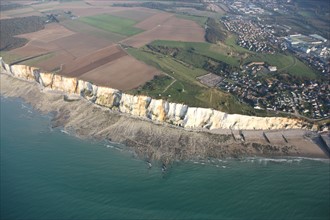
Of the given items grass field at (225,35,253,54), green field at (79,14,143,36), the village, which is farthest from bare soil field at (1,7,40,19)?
the village

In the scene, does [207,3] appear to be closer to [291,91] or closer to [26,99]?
[291,91]

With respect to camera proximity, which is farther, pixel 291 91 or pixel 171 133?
pixel 291 91

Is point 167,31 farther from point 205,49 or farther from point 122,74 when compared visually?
point 122,74

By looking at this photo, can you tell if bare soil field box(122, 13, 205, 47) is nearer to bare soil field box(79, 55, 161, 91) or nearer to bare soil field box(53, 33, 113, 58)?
bare soil field box(53, 33, 113, 58)

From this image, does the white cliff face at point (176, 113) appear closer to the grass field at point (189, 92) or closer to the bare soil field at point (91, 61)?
the grass field at point (189, 92)

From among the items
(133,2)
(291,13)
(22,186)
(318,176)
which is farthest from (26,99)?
(291,13)

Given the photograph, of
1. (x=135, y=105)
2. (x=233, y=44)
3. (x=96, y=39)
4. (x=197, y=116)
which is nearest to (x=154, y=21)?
(x=96, y=39)
